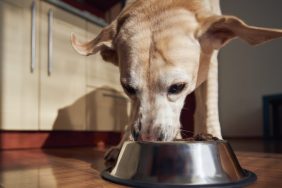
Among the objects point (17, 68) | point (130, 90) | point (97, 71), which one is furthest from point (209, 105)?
point (97, 71)

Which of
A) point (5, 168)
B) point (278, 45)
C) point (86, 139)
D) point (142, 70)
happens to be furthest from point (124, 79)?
point (278, 45)

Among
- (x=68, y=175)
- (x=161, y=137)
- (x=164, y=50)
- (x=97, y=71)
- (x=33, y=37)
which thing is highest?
(x=33, y=37)

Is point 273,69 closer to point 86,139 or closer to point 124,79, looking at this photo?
point 86,139

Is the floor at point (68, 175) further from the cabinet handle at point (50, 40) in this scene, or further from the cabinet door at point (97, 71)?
the cabinet door at point (97, 71)

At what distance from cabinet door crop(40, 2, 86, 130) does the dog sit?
962mm

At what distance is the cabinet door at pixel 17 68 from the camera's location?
193 centimetres

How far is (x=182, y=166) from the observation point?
78cm

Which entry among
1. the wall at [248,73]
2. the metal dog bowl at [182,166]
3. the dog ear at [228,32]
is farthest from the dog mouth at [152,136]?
the wall at [248,73]

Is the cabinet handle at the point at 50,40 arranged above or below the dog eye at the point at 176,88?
above

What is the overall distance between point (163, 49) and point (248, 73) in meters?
2.85

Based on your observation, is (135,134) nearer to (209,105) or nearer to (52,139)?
(209,105)

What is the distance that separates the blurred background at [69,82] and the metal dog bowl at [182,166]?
1.38 metres

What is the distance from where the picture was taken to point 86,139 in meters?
2.62

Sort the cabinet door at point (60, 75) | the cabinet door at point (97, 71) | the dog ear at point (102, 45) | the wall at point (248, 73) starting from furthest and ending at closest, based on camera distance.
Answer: the wall at point (248, 73) → the cabinet door at point (97, 71) → the cabinet door at point (60, 75) → the dog ear at point (102, 45)
